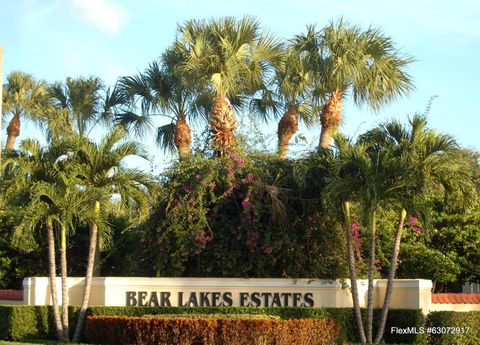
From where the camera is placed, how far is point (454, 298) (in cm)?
2162

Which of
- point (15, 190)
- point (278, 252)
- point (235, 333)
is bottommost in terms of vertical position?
point (235, 333)

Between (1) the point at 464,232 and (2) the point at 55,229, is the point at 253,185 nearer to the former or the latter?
(2) the point at 55,229

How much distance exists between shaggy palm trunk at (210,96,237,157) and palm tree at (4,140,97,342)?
17.7ft

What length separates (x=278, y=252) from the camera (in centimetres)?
2081

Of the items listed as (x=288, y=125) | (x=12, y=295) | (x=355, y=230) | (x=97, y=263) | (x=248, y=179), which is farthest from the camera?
(x=288, y=125)

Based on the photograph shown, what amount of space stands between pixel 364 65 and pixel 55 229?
988cm

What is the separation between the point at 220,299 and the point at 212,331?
11.0 feet

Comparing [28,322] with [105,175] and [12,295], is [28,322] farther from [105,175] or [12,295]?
[105,175]

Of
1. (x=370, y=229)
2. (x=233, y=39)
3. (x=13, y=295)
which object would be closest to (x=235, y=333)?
(x=370, y=229)

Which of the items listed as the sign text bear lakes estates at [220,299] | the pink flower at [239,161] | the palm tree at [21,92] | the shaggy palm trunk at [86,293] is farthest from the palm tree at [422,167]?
the palm tree at [21,92]

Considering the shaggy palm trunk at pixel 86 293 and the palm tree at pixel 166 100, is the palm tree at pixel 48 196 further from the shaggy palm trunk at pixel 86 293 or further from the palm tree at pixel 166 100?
the palm tree at pixel 166 100

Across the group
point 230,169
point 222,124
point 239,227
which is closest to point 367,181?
point 239,227

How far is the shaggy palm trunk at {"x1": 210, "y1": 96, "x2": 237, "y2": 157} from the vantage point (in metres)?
23.8

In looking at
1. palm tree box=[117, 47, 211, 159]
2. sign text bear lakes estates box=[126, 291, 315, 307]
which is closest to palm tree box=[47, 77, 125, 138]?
palm tree box=[117, 47, 211, 159]
